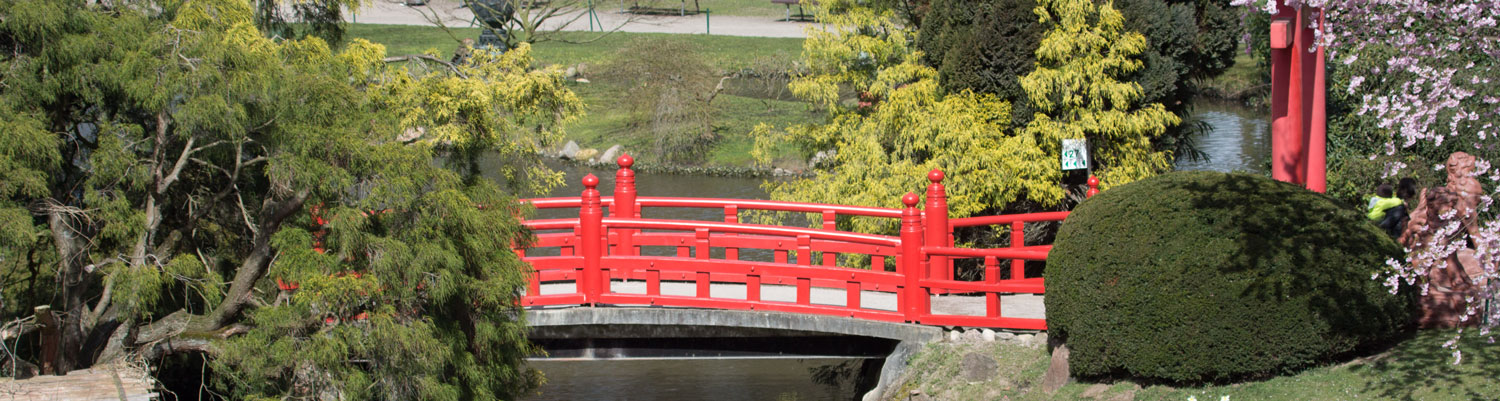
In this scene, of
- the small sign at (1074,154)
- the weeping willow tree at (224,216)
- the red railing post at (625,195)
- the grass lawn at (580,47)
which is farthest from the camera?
the grass lawn at (580,47)

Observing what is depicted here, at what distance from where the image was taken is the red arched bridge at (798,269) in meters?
9.33

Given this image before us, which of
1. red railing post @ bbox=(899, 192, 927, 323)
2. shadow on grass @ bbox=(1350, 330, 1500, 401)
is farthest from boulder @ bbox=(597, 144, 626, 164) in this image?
shadow on grass @ bbox=(1350, 330, 1500, 401)

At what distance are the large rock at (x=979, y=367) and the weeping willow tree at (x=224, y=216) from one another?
125 inches

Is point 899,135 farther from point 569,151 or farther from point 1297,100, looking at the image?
point 569,151

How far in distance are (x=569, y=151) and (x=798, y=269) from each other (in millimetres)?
19964

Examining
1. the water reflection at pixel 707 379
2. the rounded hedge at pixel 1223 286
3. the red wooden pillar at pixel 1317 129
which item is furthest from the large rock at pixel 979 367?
the water reflection at pixel 707 379

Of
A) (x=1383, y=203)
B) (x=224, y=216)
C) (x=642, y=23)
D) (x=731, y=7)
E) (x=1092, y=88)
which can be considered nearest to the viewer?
(x=224, y=216)

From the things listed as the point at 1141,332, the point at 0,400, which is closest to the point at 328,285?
the point at 0,400

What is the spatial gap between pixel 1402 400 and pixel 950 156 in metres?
7.09

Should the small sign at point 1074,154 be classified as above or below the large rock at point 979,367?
above

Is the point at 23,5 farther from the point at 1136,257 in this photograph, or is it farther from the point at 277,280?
the point at 1136,257

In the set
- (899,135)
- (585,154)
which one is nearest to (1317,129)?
(899,135)

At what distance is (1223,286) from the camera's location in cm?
754

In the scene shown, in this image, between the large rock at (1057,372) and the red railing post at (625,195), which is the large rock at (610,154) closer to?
the red railing post at (625,195)
